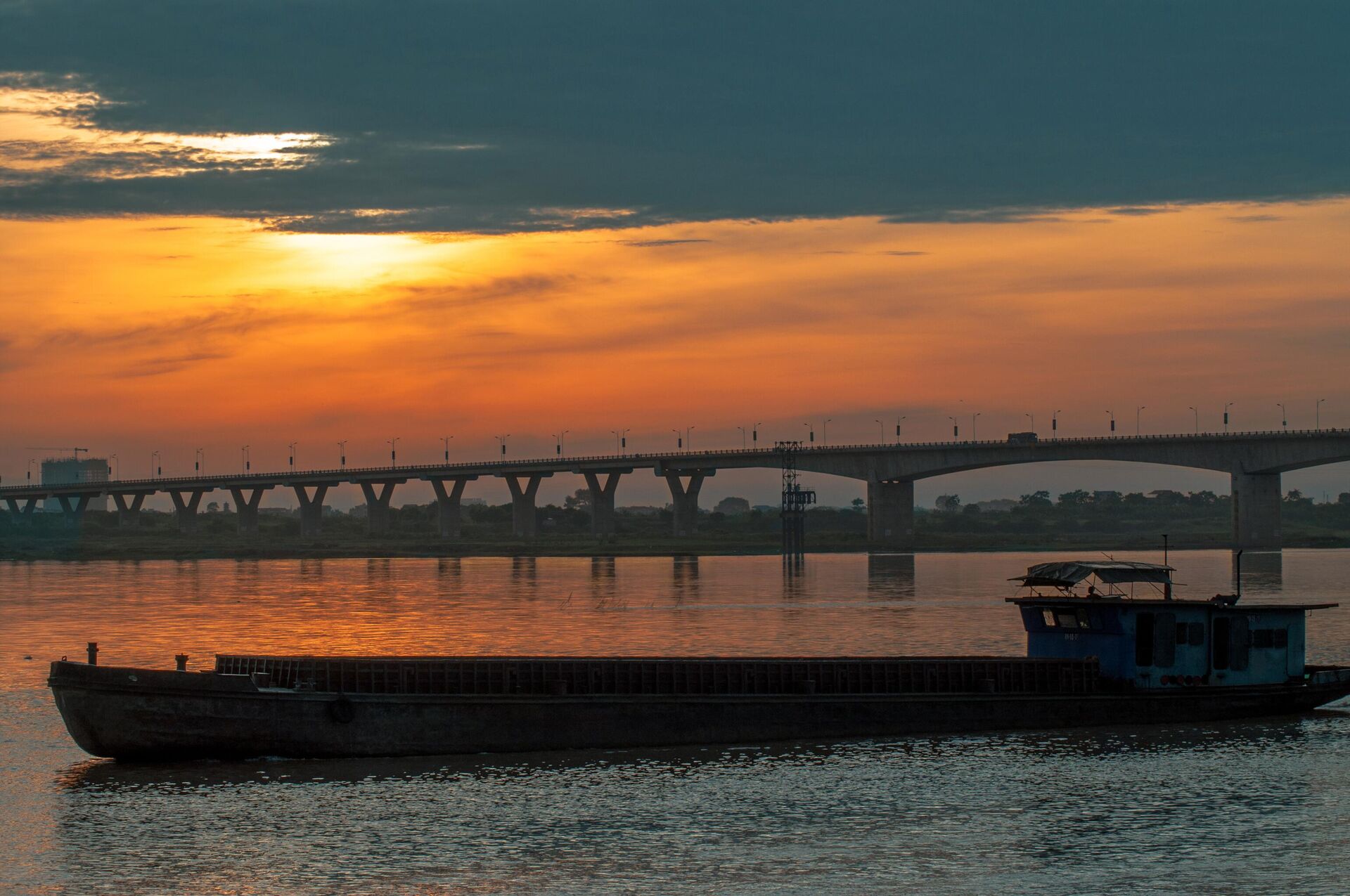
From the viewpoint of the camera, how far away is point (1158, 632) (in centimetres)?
3991

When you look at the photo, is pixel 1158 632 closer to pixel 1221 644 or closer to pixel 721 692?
pixel 1221 644

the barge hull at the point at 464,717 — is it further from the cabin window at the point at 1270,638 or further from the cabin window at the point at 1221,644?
the cabin window at the point at 1270,638

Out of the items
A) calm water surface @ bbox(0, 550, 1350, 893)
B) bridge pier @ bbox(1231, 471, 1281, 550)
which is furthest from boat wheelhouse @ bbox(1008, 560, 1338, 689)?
bridge pier @ bbox(1231, 471, 1281, 550)

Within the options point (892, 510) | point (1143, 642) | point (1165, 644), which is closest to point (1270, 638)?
point (1165, 644)

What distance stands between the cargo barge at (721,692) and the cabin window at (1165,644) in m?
0.04

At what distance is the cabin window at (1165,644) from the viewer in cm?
3988

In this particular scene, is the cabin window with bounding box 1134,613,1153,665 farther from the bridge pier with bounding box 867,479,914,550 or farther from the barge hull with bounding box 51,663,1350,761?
the bridge pier with bounding box 867,479,914,550

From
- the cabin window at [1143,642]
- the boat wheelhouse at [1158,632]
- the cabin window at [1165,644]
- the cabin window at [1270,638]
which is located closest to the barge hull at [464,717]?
the cabin window at [1143,642]

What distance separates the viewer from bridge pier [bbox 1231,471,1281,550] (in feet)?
541

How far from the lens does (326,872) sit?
25.3 meters

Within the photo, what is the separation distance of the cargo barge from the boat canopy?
0.08m

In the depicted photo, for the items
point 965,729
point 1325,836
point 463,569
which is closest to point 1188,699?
point 965,729

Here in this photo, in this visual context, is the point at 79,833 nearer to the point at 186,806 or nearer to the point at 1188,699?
the point at 186,806

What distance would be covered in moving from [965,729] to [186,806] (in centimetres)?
1970
